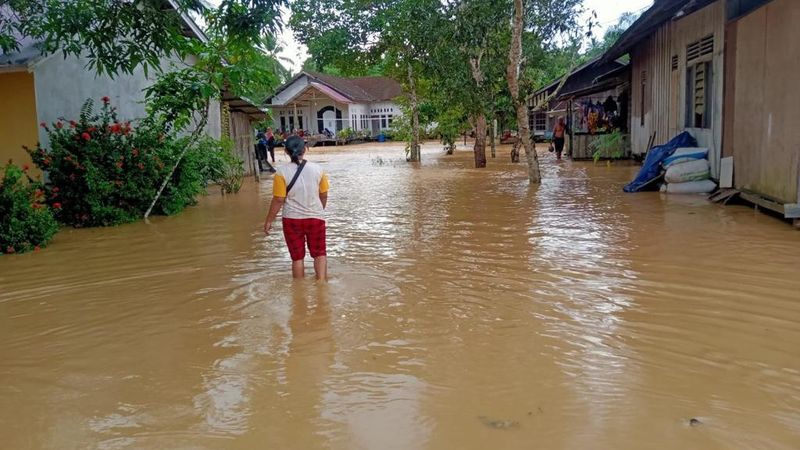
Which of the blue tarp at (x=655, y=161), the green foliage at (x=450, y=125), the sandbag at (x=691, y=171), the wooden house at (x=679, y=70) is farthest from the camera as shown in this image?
the green foliage at (x=450, y=125)

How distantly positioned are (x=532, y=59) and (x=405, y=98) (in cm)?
656

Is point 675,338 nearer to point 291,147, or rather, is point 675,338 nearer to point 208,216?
point 291,147

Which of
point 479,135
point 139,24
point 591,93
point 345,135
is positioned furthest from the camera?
point 345,135

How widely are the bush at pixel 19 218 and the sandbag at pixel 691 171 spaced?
10.3 meters

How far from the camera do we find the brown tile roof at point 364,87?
51.3m

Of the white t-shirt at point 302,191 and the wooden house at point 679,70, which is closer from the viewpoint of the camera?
the white t-shirt at point 302,191

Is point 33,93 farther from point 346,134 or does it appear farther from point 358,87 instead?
point 358,87

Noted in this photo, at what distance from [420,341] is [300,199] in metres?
2.13

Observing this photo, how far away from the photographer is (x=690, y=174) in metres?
12.2

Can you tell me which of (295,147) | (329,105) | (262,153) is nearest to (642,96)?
(262,153)

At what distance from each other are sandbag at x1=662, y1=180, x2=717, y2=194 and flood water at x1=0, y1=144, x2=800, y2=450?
8.53 feet

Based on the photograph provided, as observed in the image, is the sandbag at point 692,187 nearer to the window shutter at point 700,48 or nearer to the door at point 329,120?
the window shutter at point 700,48

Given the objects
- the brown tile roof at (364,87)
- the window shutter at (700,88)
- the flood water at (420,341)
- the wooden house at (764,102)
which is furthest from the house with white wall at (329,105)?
the flood water at (420,341)

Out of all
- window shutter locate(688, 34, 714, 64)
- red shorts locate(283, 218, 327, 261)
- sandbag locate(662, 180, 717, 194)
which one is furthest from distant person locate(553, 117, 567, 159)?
red shorts locate(283, 218, 327, 261)
